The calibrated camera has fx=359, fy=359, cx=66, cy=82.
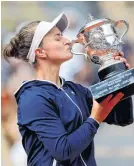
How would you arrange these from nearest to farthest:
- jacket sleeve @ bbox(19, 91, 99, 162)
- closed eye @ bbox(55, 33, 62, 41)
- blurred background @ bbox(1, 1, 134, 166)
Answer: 1. jacket sleeve @ bbox(19, 91, 99, 162)
2. closed eye @ bbox(55, 33, 62, 41)
3. blurred background @ bbox(1, 1, 134, 166)

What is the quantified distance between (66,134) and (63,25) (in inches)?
16.4

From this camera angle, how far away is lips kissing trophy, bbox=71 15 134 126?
43.3 inches

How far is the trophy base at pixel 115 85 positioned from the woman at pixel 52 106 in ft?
0.10

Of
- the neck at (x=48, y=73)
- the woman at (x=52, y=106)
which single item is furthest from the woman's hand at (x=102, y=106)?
the neck at (x=48, y=73)

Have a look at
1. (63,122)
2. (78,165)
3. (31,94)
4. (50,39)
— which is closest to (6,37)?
(50,39)

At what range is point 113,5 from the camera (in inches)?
54.7

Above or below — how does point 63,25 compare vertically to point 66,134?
above

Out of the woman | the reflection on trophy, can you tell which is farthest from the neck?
the reflection on trophy

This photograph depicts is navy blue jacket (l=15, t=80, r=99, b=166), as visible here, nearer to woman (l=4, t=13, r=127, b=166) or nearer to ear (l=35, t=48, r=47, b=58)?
woman (l=4, t=13, r=127, b=166)

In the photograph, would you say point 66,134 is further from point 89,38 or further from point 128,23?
point 128,23

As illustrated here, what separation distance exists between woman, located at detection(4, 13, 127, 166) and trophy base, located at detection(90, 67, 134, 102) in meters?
0.03

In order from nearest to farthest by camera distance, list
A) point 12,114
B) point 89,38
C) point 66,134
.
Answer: point 66,134 < point 89,38 < point 12,114

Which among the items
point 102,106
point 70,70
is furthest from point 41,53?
point 102,106

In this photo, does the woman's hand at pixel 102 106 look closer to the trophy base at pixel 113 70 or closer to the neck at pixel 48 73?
the trophy base at pixel 113 70
